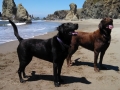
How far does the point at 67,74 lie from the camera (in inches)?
215

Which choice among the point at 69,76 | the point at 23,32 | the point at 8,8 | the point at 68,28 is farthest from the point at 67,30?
the point at 8,8

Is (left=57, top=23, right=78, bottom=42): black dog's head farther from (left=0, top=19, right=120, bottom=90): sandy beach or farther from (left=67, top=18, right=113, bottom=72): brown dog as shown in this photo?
(left=67, top=18, right=113, bottom=72): brown dog

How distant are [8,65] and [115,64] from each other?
386 centimetres

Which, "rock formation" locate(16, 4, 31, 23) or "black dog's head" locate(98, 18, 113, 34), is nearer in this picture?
"black dog's head" locate(98, 18, 113, 34)

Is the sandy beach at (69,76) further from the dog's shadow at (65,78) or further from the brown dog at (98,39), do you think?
the brown dog at (98,39)

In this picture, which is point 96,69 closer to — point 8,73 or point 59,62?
point 59,62

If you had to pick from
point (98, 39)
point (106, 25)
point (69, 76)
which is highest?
point (106, 25)

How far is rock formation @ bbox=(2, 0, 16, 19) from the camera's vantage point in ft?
238

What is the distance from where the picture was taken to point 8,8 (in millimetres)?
73625

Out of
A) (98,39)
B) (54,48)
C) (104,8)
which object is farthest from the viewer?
(104,8)

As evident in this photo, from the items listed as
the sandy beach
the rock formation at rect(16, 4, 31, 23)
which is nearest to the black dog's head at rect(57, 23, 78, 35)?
the sandy beach

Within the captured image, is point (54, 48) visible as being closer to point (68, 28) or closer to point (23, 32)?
point (68, 28)

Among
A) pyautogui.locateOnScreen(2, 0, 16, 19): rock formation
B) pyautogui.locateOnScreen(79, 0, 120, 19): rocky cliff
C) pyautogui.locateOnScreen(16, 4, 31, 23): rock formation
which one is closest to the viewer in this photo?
pyautogui.locateOnScreen(16, 4, 31, 23): rock formation

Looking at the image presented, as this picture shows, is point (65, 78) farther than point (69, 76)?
No
